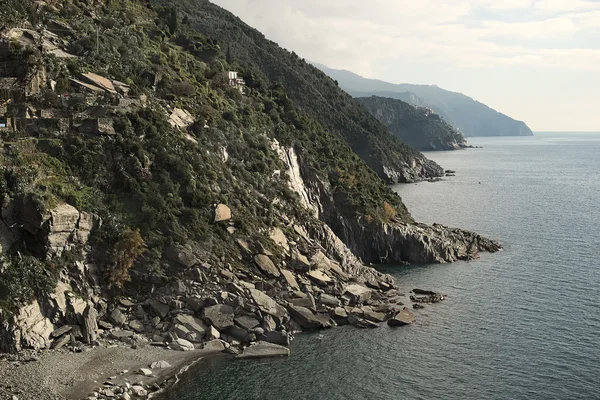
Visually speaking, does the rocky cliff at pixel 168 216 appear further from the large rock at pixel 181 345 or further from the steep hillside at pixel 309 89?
the steep hillside at pixel 309 89

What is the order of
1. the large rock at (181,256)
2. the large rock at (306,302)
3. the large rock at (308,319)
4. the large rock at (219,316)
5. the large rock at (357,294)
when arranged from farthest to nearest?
1. the large rock at (357,294)
2. the large rock at (306,302)
3. the large rock at (181,256)
4. the large rock at (308,319)
5. the large rock at (219,316)

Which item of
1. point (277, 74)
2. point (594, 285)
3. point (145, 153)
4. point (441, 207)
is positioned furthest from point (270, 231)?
point (277, 74)

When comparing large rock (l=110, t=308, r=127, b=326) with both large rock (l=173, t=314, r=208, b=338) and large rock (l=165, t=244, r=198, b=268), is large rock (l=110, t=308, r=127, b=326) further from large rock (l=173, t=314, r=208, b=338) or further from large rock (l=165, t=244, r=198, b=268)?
large rock (l=165, t=244, r=198, b=268)

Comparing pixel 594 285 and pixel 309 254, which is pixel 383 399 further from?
pixel 594 285

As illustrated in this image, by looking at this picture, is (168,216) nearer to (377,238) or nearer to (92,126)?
(92,126)

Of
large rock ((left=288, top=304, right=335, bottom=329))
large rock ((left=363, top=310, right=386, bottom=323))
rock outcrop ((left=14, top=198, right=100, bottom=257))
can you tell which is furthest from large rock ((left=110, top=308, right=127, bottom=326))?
large rock ((left=363, top=310, right=386, bottom=323))

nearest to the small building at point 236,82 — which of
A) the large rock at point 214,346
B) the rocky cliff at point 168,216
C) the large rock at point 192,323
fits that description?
the rocky cliff at point 168,216

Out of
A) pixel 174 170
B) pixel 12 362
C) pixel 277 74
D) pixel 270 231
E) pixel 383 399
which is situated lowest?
pixel 383 399
